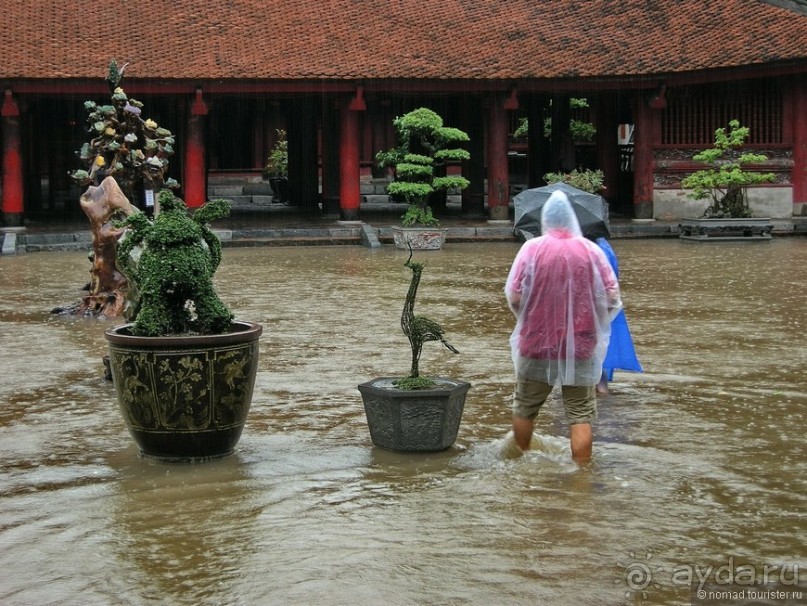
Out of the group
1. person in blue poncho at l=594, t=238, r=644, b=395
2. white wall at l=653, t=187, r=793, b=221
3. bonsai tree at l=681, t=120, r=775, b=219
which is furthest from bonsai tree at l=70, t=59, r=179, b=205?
white wall at l=653, t=187, r=793, b=221

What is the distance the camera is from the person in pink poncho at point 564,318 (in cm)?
670

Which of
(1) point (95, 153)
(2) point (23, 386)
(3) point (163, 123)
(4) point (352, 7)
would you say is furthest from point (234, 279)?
(3) point (163, 123)

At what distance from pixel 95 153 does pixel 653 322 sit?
19.2 ft

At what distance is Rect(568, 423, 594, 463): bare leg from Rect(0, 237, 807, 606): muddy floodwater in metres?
0.09

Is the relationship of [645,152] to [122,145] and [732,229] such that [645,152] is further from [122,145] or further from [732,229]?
[122,145]

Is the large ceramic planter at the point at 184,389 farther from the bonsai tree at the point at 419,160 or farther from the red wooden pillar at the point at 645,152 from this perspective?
the red wooden pillar at the point at 645,152

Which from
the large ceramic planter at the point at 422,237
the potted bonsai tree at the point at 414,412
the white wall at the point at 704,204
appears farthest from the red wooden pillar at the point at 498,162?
the potted bonsai tree at the point at 414,412

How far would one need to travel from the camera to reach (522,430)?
6.95m

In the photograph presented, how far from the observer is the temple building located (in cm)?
2436

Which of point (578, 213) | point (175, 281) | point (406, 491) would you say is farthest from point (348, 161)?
point (406, 491)

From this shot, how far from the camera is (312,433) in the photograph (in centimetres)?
774

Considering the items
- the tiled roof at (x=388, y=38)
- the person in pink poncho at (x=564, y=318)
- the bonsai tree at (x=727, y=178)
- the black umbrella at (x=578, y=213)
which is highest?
the tiled roof at (x=388, y=38)

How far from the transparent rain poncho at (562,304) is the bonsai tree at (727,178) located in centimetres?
1765

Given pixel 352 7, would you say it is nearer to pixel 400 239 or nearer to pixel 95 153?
pixel 400 239
